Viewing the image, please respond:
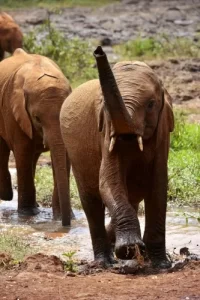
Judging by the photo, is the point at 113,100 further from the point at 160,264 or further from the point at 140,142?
the point at 160,264

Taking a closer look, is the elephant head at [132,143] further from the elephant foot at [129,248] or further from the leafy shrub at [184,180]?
the leafy shrub at [184,180]

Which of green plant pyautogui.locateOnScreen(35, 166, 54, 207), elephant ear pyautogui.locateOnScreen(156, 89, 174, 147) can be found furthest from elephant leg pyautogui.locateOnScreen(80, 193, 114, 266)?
green plant pyautogui.locateOnScreen(35, 166, 54, 207)

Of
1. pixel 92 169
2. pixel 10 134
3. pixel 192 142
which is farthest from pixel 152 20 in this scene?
pixel 92 169

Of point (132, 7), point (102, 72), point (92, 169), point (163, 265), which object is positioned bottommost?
point (132, 7)

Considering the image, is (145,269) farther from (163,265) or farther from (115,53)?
(115,53)

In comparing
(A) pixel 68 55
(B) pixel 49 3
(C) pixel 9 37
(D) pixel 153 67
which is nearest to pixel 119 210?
(C) pixel 9 37

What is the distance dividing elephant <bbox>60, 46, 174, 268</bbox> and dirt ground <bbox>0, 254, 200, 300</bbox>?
0.23 metres

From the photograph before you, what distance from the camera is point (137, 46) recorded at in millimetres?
20047

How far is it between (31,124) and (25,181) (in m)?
0.59

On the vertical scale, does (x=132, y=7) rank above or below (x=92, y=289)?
below

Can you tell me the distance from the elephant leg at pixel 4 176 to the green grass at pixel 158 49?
25.6 ft

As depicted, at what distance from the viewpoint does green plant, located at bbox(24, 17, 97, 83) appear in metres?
17.7

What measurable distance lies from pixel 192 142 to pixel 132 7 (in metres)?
13.7

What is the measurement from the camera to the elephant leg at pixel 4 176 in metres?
11.6
